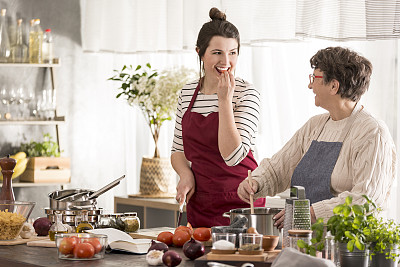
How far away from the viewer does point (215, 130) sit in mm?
3041

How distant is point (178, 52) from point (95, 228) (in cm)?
233

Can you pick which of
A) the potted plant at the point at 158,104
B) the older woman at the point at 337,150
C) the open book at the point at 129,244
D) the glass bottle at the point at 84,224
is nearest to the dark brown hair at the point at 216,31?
the older woman at the point at 337,150

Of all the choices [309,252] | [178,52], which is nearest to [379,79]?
[178,52]

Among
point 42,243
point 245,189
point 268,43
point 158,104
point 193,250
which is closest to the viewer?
point 193,250

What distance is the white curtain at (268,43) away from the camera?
11.9 ft

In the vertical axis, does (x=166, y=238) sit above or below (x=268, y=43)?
below

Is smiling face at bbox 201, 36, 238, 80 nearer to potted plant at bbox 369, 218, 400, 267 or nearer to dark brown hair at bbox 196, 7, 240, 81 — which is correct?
dark brown hair at bbox 196, 7, 240, 81

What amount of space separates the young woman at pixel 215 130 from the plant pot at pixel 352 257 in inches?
39.4

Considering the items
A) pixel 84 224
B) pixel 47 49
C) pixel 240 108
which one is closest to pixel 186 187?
pixel 240 108

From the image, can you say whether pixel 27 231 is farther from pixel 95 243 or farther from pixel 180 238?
pixel 180 238

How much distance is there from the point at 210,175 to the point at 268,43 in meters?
1.49

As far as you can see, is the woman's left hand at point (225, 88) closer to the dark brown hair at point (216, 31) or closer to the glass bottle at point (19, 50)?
the dark brown hair at point (216, 31)

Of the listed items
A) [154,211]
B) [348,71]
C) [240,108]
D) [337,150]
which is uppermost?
[348,71]

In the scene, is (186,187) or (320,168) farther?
(186,187)
